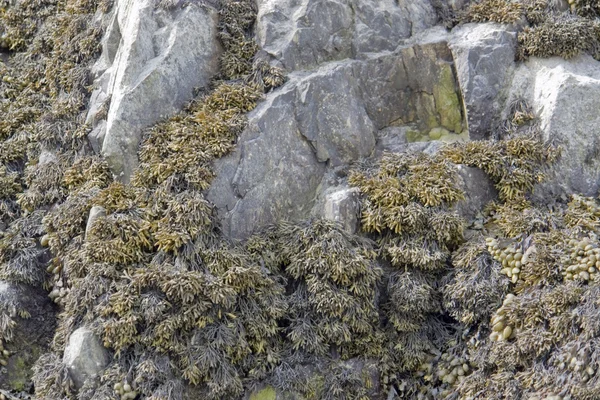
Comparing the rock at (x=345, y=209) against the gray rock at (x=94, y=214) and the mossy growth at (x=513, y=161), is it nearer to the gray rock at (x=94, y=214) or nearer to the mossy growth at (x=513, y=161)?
the mossy growth at (x=513, y=161)

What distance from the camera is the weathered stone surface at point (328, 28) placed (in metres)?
7.75

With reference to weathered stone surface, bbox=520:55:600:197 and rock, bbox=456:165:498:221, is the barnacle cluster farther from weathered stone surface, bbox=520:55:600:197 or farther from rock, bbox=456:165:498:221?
weathered stone surface, bbox=520:55:600:197

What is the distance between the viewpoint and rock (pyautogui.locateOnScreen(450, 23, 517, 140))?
7664 millimetres

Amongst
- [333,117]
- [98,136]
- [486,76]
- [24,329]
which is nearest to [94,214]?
[98,136]

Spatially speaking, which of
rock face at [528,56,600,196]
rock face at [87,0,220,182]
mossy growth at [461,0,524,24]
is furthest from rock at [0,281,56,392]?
mossy growth at [461,0,524,24]

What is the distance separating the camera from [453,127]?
7.95 metres

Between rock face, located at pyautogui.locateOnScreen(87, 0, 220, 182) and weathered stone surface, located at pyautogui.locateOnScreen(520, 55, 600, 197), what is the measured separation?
13.0 feet

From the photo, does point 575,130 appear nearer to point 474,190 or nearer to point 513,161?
point 513,161

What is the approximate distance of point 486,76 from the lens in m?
7.69

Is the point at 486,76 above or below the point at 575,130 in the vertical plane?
above

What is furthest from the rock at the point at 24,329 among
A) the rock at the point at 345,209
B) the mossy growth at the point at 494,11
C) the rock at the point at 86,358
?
the mossy growth at the point at 494,11

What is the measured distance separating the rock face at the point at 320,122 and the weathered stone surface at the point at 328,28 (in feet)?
0.57

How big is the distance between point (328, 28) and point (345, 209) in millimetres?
2344

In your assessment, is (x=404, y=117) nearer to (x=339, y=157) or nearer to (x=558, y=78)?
(x=339, y=157)
